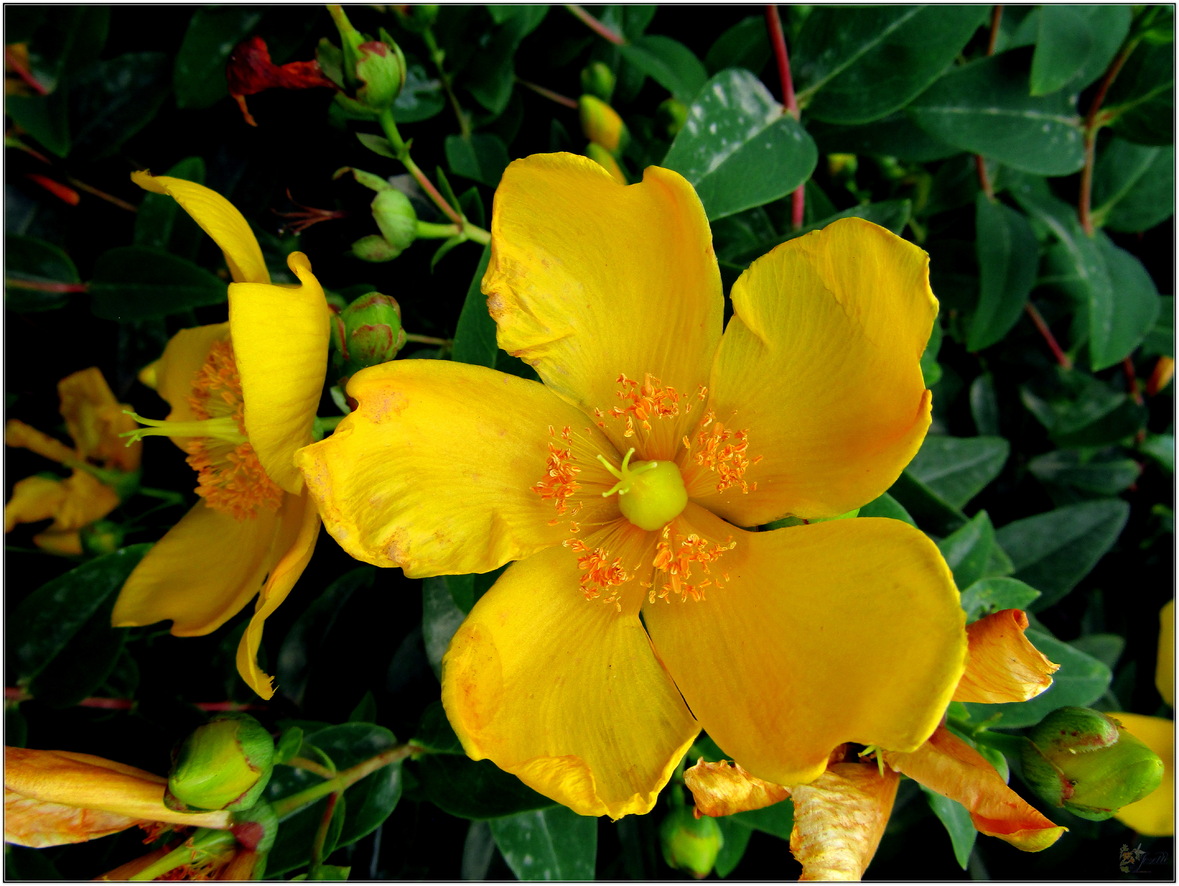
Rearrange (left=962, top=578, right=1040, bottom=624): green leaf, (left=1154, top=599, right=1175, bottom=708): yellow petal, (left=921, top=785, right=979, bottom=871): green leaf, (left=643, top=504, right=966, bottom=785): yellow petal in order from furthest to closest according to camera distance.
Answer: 1. (left=1154, top=599, right=1175, bottom=708): yellow petal
2. (left=962, top=578, right=1040, bottom=624): green leaf
3. (left=921, top=785, right=979, bottom=871): green leaf
4. (left=643, top=504, right=966, bottom=785): yellow petal

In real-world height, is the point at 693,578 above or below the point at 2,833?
above

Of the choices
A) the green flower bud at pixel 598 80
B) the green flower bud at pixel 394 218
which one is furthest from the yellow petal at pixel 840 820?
the green flower bud at pixel 598 80

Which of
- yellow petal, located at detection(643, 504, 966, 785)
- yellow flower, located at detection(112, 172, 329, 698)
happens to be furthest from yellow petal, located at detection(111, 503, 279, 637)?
yellow petal, located at detection(643, 504, 966, 785)

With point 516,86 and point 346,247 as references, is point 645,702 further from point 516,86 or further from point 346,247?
point 516,86

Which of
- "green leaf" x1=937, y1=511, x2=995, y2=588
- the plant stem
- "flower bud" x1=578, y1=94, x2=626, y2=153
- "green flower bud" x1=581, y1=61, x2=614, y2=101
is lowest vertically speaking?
"green leaf" x1=937, y1=511, x2=995, y2=588

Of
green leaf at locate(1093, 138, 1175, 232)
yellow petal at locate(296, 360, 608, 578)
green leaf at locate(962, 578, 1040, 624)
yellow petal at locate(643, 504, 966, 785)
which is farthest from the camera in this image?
green leaf at locate(1093, 138, 1175, 232)

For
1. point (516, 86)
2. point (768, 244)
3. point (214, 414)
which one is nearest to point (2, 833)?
point (214, 414)

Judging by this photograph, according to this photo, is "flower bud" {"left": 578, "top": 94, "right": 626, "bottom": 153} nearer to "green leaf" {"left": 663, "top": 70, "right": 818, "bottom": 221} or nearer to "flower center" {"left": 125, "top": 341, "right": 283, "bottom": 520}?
"green leaf" {"left": 663, "top": 70, "right": 818, "bottom": 221}
